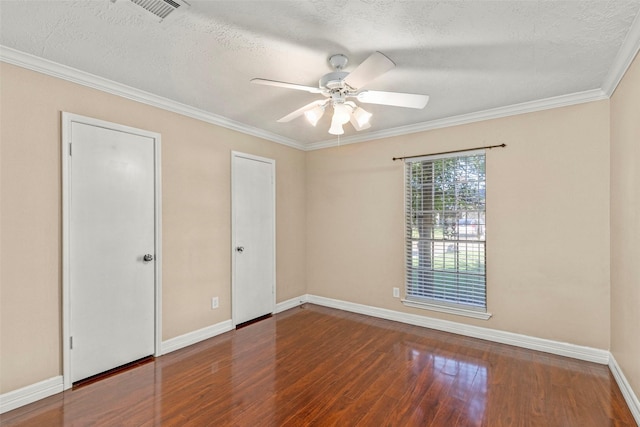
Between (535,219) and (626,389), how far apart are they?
151cm

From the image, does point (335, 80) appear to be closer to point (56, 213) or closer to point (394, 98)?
point (394, 98)

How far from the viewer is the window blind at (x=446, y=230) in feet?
11.5

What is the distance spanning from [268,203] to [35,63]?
262 cm

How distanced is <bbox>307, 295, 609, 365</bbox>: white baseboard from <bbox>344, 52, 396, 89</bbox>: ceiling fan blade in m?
2.95

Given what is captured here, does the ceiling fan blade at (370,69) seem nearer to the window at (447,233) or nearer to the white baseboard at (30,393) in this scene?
the window at (447,233)

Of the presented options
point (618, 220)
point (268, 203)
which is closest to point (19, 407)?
point (268, 203)

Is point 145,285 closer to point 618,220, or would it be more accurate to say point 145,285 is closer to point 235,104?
point 235,104

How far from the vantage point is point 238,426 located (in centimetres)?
203

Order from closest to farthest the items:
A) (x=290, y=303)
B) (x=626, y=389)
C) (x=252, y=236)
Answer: (x=626, y=389) < (x=252, y=236) < (x=290, y=303)

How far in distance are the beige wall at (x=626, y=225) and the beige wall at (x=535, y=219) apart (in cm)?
16

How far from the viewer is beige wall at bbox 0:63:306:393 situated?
220cm

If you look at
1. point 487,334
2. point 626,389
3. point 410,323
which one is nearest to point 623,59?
point 626,389

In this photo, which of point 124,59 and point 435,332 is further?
point 435,332

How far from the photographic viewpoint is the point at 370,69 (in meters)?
1.89
